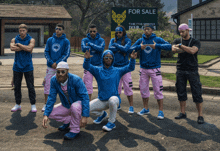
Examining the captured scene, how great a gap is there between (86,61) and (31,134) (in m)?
1.71

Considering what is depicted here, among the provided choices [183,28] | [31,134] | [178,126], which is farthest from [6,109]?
[183,28]

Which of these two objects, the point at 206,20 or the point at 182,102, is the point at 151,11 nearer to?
the point at 206,20

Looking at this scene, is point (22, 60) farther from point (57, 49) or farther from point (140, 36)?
point (140, 36)

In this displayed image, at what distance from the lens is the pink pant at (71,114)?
4467 mm

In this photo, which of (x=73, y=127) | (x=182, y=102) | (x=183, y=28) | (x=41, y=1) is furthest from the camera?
(x=41, y=1)

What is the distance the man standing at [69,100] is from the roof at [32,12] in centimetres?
2229

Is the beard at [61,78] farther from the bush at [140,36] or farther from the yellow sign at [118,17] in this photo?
the yellow sign at [118,17]

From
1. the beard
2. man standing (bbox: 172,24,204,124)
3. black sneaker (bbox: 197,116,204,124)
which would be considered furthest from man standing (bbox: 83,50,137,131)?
black sneaker (bbox: 197,116,204,124)

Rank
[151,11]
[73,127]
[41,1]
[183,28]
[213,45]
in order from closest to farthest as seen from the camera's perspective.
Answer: [73,127]
[183,28]
[151,11]
[213,45]
[41,1]

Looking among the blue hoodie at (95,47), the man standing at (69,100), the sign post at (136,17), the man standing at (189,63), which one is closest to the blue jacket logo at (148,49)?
the man standing at (189,63)

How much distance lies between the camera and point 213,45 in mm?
25922

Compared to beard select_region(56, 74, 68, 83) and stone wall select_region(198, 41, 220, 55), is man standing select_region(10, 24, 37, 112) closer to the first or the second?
beard select_region(56, 74, 68, 83)

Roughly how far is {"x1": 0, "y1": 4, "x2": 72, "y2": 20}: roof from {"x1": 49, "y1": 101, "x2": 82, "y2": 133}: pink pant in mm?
22284

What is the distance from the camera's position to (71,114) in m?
4.57
